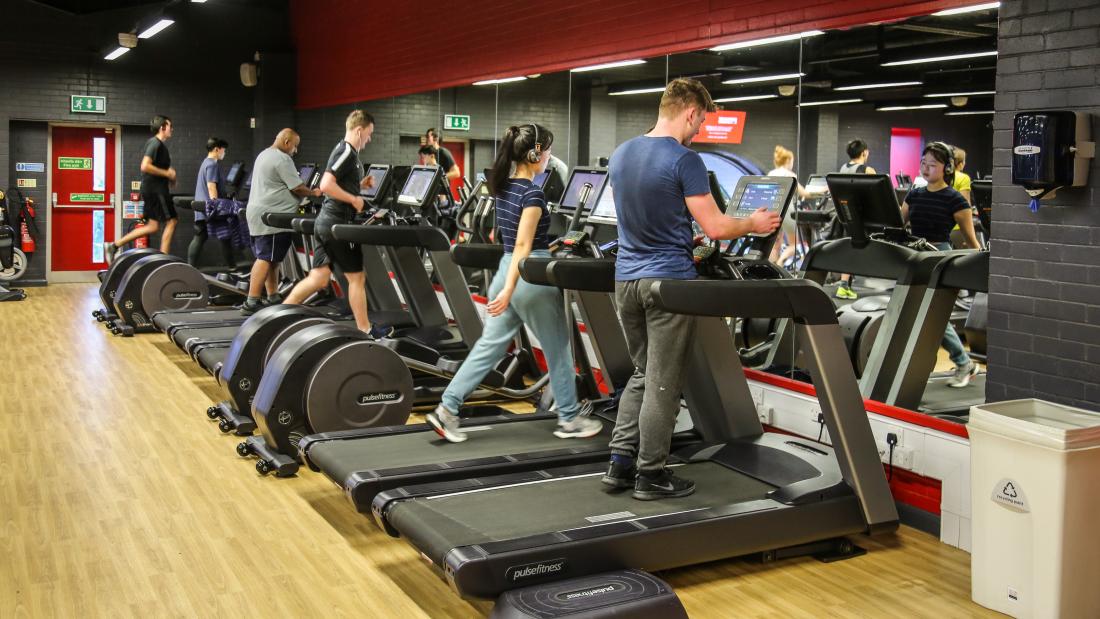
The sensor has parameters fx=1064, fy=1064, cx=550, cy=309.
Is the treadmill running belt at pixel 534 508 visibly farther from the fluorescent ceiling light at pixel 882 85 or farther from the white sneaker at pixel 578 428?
the fluorescent ceiling light at pixel 882 85

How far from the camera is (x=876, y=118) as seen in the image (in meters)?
5.92

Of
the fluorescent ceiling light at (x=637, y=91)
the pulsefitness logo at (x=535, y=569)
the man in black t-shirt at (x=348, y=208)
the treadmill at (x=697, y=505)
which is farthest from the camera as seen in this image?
the man in black t-shirt at (x=348, y=208)

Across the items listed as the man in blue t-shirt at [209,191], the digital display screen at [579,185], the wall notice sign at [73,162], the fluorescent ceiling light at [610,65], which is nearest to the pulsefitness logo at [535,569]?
the digital display screen at [579,185]

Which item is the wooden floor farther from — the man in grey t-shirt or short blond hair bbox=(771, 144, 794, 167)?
the man in grey t-shirt

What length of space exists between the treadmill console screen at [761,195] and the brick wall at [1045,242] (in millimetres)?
914

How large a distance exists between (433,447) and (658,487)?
1.15m

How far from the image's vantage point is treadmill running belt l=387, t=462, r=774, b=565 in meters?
3.49

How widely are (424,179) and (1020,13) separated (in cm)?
463

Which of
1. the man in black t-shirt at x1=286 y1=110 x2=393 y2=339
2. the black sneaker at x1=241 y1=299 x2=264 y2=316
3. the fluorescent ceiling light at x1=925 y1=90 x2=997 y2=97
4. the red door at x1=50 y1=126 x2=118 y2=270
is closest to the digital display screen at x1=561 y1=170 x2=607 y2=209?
the man in black t-shirt at x1=286 y1=110 x2=393 y2=339

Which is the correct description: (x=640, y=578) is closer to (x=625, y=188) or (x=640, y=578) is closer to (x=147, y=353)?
(x=625, y=188)

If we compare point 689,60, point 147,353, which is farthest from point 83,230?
point 689,60

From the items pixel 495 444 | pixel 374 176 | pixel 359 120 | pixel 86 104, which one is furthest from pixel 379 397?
pixel 86 104

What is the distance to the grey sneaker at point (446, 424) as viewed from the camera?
4715 mm

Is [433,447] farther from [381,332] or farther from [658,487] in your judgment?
[381,332]
